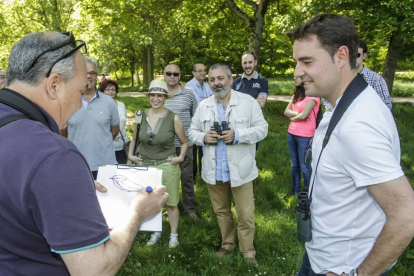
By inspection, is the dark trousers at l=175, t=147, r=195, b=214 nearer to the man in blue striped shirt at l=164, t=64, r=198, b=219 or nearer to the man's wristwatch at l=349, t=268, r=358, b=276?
the man in blue striped shirt at l=164, t=64, r=198, b=219

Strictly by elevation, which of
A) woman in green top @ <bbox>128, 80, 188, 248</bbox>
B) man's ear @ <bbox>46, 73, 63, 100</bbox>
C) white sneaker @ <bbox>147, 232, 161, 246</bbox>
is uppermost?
man's ear @ <bbox>46, 73, 63, 100</bbox>

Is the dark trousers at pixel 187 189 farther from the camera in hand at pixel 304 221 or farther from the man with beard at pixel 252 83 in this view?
the camera in hand at pixel 304 221

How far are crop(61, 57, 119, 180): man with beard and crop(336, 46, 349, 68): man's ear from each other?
9.64 ft

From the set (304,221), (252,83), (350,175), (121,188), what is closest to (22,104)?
(121,188)

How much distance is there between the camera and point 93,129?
3889mm

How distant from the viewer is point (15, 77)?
1273 millimetres

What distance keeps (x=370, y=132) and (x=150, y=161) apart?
3.12 m

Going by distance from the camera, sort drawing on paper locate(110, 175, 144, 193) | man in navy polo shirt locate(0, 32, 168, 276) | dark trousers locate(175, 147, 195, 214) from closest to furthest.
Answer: man in navy polo shirt locate(0, 32, 168, 276) < drawing on paper locate(110, 175, 144, 193) < dark trousers locate(175, 147, 195, 214)

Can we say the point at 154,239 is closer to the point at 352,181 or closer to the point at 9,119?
the point at 352,181

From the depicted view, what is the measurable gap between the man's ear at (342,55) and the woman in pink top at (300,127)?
332 centimetres

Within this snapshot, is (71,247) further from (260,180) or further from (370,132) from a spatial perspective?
(260,180)

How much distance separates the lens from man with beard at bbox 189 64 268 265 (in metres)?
3.64

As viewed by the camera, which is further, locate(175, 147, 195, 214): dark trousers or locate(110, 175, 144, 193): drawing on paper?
locate(175, 147, 195, 214): dark trousers

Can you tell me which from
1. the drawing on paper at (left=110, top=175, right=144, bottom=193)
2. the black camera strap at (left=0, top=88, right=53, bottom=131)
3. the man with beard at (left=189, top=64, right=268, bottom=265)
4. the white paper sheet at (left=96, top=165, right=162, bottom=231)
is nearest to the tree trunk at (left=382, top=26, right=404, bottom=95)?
the man with beard at (left=189, top=64, right=268, bottom=265)
